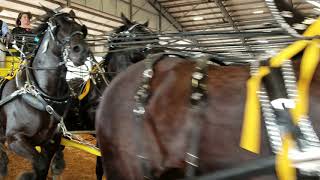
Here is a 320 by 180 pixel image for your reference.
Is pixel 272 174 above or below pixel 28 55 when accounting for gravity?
below

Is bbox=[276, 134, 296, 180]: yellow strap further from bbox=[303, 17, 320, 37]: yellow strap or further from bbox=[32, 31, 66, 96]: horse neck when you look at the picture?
bbox=[32, 31, 66, 96]: horse neck

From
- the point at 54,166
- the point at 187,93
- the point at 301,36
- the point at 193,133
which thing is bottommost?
the point at 54,166

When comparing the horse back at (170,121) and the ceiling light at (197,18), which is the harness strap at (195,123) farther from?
the ceiling light at (197,18)

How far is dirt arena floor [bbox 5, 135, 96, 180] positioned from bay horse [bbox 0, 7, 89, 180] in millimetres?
1524

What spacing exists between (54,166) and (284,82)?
357 centimetres

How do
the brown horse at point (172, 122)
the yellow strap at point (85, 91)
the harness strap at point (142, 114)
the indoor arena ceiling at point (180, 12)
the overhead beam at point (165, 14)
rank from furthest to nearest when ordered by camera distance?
the overhead beam at point (165, 14) < the indoor arena ceiling at point (180, 12) < the yellow strap at point (85, 91) < the harness strap at point (142, 114) < the brown horse at point (172, 122)

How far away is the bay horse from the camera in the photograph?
148 inches

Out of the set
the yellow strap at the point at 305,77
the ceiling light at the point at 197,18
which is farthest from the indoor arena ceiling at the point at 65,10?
the yellow strap at the point at 305,77

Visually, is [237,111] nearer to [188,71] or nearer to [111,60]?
[188,71]

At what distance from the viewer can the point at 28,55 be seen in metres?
4.12

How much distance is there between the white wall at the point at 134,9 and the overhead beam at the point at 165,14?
0.14 meters

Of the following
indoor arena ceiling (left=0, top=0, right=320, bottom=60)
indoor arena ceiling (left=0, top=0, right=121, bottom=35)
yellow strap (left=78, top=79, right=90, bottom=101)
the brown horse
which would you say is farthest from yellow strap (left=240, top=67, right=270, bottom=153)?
indoor arena ceiling (left=0, top=0, right=121, bottom=35)

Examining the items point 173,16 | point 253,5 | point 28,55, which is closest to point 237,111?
point 28,55

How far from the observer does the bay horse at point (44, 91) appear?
12.3 feet
